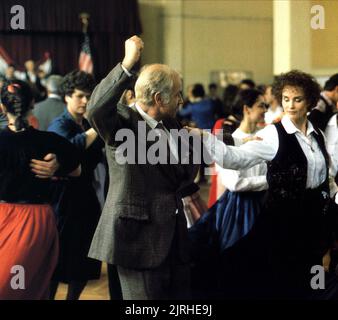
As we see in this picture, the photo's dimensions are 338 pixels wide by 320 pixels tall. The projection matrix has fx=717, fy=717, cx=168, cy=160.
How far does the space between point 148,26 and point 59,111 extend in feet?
28.0

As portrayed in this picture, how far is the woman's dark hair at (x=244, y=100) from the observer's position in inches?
170

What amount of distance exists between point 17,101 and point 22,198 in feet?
1.40

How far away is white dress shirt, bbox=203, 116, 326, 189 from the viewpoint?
2848 mm

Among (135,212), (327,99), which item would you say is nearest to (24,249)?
(135,212)

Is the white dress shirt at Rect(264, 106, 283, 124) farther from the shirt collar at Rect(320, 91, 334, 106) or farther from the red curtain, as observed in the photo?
the red curtain

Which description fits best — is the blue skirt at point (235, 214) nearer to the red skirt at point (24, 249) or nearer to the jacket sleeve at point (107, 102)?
the red skirt at point (24, 249)

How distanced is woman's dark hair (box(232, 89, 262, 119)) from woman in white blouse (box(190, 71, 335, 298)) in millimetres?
974

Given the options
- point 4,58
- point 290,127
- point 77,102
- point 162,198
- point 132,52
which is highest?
point 4,58

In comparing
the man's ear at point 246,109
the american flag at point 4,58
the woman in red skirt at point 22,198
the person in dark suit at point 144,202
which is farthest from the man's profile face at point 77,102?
the american flag at point 4,58

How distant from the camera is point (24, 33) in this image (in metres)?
12.8

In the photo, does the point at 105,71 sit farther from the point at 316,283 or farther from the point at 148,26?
the point at 316,283

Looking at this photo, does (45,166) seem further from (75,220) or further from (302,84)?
(302,84)

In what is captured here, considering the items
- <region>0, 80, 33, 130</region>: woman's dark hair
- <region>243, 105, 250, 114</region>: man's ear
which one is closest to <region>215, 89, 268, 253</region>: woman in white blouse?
<region>243, 105, 250, 114</region>: man's ear

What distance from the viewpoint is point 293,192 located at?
3104 millimetres
